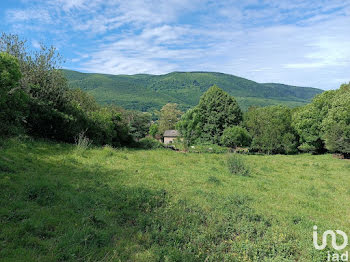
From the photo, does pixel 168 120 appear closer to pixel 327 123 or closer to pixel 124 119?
pixel 124 119

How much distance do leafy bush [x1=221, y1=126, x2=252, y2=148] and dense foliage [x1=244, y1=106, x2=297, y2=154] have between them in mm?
4670

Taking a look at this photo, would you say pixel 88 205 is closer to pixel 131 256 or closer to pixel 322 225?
pixel 131 256

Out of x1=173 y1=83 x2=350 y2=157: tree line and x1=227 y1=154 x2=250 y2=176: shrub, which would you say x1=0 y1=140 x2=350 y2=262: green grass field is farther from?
x1=173 y1=83 x2=350 y2=157: tree line

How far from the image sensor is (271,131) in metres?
40.9

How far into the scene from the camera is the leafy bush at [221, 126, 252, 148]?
36188 mm

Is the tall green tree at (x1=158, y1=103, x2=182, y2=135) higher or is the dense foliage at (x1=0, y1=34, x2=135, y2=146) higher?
the dense foliage at (x1=0, y1=34, x2=135, y2=146)

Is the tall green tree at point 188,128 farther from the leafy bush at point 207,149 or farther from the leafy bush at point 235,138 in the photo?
the leafy bush at point 235,138

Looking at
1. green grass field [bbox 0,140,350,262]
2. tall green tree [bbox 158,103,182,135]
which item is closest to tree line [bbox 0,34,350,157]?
green grass field [bbox 0,140,350,262]

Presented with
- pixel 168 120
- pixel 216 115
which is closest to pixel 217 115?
pixel 216 115

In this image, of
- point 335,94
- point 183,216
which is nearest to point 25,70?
point 183,216

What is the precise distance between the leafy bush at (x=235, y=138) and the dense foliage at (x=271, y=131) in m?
4.67

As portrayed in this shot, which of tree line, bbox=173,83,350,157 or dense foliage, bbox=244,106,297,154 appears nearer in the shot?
tree line, bbox=173,83,350,157
